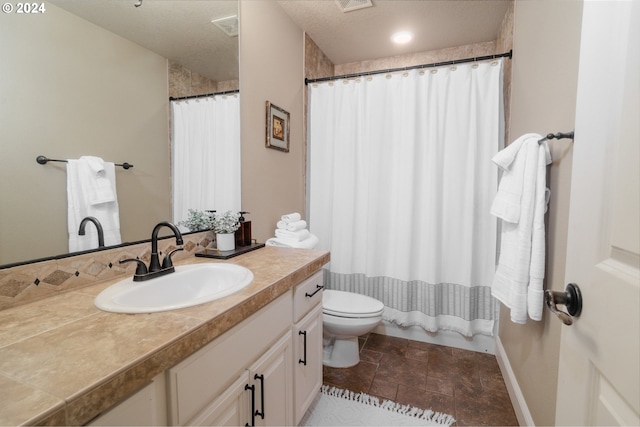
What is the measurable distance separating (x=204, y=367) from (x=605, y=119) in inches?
40.7

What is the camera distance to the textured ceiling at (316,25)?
120 cm

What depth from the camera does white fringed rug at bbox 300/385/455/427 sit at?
1.54 meters

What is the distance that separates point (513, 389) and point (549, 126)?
4.69 ft

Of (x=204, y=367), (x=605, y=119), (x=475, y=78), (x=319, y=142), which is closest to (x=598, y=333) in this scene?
(x=605, y=119)

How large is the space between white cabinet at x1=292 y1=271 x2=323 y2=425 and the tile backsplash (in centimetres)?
69

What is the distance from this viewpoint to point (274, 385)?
1117 mm

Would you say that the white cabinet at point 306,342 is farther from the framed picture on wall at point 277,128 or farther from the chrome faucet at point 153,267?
the framed picture on wall at point 277,128

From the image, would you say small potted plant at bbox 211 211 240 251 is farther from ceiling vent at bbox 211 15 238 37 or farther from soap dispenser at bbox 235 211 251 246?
ceiling vent at bbox 211 15 238 37

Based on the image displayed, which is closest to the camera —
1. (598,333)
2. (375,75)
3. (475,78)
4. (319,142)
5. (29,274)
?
(598,333)

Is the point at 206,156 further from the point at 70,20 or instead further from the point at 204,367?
the point at 204,367

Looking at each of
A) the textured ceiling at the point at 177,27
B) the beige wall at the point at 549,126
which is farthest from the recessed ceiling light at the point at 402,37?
the textured ceiling at the point at 177,27

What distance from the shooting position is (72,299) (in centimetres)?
89

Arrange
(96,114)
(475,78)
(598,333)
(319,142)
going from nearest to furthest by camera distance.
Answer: (598,333)
(96,114)
(475,78)
(319,142)

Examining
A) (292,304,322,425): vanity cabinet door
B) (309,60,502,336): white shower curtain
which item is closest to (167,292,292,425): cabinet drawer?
(292,304,322,425): vanity cabinet door
